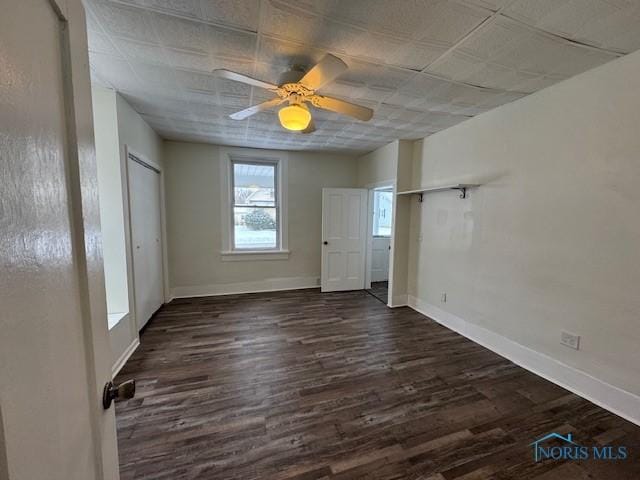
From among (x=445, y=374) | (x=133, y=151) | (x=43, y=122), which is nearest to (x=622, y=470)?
(x=445, y=374)

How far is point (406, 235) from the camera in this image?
4.05 m

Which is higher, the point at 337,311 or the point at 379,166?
the point at 379,166

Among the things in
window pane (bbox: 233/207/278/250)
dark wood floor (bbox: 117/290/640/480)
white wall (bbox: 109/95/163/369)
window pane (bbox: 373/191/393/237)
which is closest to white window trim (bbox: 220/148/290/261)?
window pane (bbox: 233/207/278/250)

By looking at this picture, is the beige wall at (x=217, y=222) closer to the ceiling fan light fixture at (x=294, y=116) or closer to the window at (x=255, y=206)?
the window at (x=255, y=206)

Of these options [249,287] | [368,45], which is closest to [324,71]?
[368,45]

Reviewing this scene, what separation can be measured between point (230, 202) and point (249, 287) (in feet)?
4.82

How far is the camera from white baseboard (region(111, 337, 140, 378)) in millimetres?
2330

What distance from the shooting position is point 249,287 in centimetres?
463

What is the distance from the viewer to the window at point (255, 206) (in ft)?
14.9

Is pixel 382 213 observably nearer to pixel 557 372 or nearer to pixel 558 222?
pixel 558 222

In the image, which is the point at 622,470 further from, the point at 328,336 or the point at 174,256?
the point at 174,256

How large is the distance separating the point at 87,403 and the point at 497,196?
3241 mm

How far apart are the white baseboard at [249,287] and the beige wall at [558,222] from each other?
251cm

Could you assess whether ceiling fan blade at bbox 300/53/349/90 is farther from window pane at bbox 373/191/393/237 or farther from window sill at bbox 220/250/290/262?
window pane at bbox 373/191/393/237
